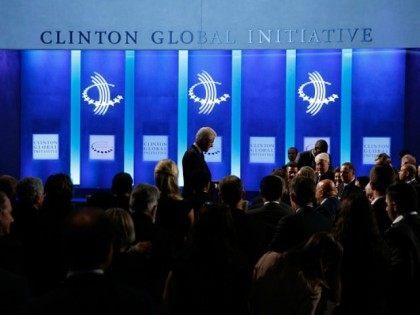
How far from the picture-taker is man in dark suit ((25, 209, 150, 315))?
2.27m

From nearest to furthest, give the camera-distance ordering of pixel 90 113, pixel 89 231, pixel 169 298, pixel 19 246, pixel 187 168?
pixel 89 231
pixel 169 298
pixel 19 246
pixel 187 168
pixel 90 113

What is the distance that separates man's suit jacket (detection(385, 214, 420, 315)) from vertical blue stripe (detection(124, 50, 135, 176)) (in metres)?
8.63

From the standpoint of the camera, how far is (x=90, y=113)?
12.9m

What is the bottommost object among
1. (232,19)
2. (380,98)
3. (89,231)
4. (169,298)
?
(169,298)

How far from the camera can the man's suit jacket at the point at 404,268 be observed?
4.37 metres

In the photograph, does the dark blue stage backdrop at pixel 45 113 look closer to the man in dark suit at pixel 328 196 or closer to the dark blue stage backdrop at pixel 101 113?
the dark blue stage backdrop at pixel 101 113

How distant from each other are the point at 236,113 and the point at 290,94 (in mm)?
907

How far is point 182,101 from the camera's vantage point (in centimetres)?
1269

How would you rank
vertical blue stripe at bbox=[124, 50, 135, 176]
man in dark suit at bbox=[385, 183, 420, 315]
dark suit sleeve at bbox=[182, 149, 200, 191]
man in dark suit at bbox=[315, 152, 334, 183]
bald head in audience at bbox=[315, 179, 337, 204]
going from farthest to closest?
vertical blue stripe at bbox=[124, 50, 135, 176] → man in dark suit at bbox=[315, 152, 334, 183] → dark suit sleeve at bbox=[182, 149, 200, 191] → bald head in audience at bbox=[315, 179, 337, 204] → man in dark suit at bbox=[385, 183, 420, 315]

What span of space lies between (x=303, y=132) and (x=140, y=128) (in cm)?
263

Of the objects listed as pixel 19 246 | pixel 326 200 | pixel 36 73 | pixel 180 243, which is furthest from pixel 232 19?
pixel 19 246

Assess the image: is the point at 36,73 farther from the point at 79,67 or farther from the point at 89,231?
the point at 89,231

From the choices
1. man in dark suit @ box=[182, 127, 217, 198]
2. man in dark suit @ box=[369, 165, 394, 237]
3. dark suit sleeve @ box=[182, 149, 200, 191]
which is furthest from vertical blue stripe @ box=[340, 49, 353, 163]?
man in dark suit @ box=[369, 165, 394, 237]

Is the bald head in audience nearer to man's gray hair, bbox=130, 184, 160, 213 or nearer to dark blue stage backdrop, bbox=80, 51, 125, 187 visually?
man's gray hair, bbox=130, 184, 160, 213
